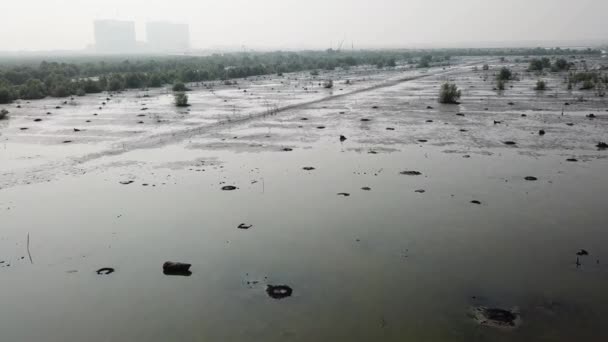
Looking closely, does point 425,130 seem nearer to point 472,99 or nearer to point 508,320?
point 472,99

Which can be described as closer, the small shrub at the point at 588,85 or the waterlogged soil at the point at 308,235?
the waterlogged soil at the point at 308,235

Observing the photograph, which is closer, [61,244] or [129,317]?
[129,317]

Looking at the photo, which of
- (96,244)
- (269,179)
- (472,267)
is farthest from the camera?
(269,179)

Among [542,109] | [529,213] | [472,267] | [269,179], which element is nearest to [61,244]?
[269,179]

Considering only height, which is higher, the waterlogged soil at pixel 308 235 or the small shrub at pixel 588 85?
the small shrub at pixel 588 85

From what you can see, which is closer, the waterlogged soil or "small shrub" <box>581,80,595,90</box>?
the waterlogged soil

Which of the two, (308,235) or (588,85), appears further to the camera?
(588,85)

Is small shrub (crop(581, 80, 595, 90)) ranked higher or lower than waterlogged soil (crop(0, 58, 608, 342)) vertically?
higher

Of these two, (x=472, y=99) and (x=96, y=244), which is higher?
(x=472, y=99)
